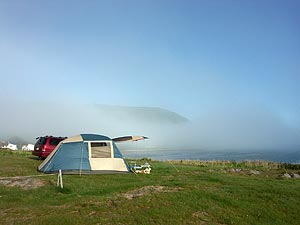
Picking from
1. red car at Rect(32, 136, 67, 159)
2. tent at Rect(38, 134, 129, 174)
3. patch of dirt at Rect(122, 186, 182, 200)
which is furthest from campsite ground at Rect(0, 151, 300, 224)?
red car at Rect(32, 136, 67, 159)

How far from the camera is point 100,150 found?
20297 millimetres

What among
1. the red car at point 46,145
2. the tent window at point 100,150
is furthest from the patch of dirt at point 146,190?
the red car at point 46,145

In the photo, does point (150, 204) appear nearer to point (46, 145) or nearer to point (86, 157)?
point (86, 157)

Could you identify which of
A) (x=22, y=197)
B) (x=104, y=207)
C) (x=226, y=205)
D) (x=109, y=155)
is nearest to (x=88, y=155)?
(x=109, y=155)

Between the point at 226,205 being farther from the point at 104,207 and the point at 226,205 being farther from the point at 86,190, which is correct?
the point at 86,190

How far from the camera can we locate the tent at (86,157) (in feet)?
64.1

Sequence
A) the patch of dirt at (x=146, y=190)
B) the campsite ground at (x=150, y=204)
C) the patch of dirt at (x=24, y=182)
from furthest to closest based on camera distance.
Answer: the patch of dirt at (x=24, y=182)
the patch of dirt at (x=146, y=190)
the campsite ground at (x=150, y=204)

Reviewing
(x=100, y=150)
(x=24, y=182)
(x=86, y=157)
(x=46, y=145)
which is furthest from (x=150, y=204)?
(x=46, y=145)

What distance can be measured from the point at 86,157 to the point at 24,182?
15.2ft

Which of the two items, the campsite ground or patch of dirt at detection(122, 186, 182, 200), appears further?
patch of dirt at detection(122, 186, 182, 200)

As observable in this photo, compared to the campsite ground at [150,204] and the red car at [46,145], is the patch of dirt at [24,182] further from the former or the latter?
the red car at [46,145]

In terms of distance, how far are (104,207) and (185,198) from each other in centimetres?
266

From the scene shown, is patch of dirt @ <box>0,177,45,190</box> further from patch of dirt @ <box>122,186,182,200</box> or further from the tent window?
patch of dirt @ <box>122,186,182,200</box>

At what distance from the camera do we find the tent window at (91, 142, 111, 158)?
20.1 meters
